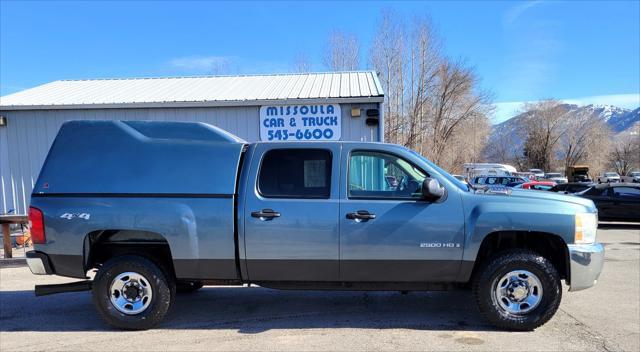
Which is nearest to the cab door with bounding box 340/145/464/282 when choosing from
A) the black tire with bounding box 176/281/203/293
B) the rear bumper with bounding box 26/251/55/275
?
the black tire with bounding box 176/281/203/293

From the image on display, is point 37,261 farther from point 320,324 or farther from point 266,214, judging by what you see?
point 320,324

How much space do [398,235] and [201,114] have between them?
25.2 feet

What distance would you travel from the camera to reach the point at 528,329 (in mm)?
4293

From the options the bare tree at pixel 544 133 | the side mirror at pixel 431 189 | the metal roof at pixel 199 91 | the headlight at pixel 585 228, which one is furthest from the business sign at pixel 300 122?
the bare tree at pixel 544 133

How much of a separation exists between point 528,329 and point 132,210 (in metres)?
4.23

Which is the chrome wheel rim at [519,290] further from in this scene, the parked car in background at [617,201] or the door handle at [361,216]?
the parked car in background at [617,201]

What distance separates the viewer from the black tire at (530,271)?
4.23m

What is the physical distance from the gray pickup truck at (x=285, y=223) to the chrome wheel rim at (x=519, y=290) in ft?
0.03

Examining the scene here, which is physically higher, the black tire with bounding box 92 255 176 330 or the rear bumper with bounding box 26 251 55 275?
the rear bumper with bounding box 26 251 55 275

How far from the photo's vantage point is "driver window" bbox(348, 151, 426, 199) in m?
4.38

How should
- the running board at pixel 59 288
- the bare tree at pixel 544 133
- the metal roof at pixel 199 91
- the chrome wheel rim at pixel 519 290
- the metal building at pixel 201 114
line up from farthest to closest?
the bare tree at pixel 544 133
the metal roof at pixel 199 91
the metal building at pixel 201 114
the running board at pixel 59 288
the chrome wheel rim at pixel 519 290

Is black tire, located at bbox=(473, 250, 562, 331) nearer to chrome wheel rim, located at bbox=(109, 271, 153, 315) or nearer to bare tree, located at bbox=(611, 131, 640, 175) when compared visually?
chrome wheel rim, located at bbox=(109, 271, 153, 315)

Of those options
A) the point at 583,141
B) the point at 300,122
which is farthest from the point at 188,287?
the point at 583,141

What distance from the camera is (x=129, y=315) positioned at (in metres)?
4.48
